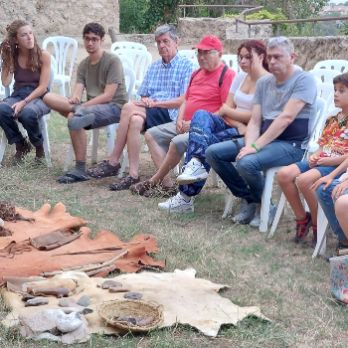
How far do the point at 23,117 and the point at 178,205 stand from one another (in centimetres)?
189

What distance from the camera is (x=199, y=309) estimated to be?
3.36 meters

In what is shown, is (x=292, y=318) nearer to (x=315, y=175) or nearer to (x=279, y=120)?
(x=315, y=175)

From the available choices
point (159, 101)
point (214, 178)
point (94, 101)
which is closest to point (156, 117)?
point (159, 101)

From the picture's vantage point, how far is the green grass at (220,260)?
310 cm

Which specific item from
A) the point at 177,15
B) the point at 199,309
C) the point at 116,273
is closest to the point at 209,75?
the point at 116,273

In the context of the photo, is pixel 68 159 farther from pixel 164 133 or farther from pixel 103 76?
pixel 164 133

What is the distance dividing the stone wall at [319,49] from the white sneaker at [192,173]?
3988 millimetres

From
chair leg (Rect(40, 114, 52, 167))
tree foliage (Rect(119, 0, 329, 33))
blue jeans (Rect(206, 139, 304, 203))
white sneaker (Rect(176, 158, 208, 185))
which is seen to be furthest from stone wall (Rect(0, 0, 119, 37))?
blue jeans (Rect(206, 139, 304, 203))

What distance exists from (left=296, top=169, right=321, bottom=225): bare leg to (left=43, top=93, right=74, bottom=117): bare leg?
101 inches

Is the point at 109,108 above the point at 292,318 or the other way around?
above

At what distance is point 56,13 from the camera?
13.1 metres

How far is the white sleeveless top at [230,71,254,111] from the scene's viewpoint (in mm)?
5082

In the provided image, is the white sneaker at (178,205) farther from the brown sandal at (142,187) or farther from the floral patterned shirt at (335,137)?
the floral patterned shirt at (335,137)

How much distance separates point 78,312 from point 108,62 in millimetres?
3349
